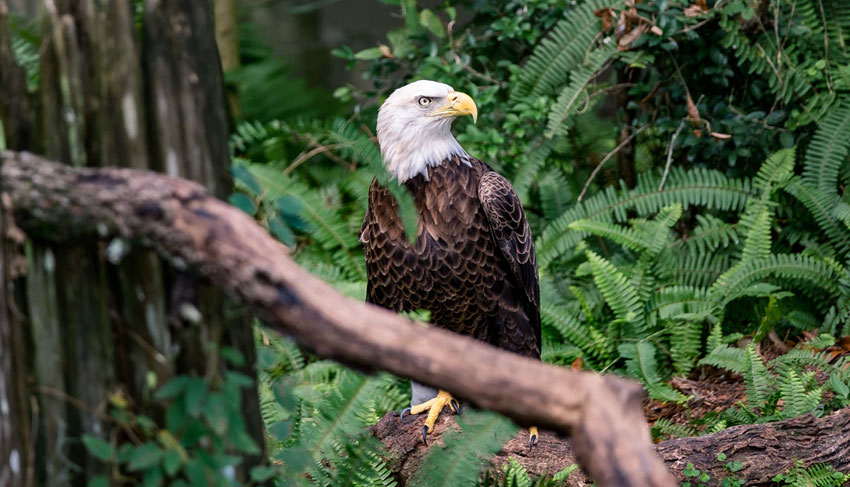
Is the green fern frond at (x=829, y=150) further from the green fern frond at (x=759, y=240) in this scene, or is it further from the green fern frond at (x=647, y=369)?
the green fern frond at (x=647, y=369)

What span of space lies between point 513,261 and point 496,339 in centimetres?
43

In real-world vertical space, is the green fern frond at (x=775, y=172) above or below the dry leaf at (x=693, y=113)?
below

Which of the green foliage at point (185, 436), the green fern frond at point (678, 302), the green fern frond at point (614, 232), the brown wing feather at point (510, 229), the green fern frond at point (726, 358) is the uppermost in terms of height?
the green foliage at point (185, 436)

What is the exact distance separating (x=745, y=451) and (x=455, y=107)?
1.81 meters

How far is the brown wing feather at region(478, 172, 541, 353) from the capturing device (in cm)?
367

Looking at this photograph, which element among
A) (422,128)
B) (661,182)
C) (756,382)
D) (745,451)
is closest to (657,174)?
(661,182)

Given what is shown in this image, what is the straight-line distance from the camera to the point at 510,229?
3713 millimetres

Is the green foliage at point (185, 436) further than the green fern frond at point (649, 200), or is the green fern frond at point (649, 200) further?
the green fern frond at point (649, 200)

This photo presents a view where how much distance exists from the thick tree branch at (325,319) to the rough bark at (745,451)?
74.8 inches

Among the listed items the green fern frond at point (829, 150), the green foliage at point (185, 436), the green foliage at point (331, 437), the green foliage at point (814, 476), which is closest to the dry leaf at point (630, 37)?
the green fern frond at point (829, 150)

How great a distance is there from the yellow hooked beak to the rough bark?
140 centimetres

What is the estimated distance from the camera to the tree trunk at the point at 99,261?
143 cm

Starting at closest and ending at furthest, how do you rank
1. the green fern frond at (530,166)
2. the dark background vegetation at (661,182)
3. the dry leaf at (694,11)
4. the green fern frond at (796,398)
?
1. the green fern frond at (796,398)
2. the dark background vegetation at (661,182)
3. the dry leaf at (694,11)
4. the green fern frond at (530,166)

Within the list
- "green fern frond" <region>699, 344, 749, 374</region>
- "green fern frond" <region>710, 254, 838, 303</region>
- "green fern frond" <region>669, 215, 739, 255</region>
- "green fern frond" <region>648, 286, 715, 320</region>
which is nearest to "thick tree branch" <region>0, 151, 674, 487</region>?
"green fern frond" <region>699, 344, 749, 374</region>
